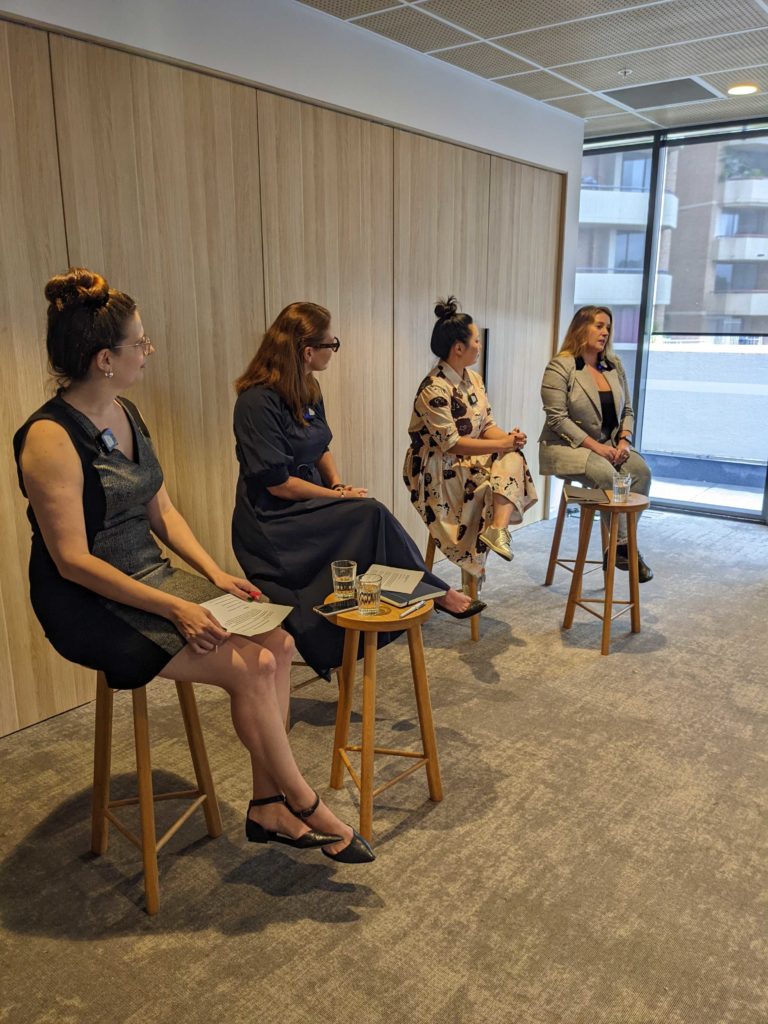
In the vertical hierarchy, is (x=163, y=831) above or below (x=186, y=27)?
below

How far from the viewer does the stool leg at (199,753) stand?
208 cm

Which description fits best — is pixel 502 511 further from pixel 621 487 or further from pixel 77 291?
pixel 77 291

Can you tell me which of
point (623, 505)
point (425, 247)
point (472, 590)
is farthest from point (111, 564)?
point (425, 247)

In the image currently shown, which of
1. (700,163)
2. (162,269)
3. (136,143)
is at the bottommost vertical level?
(162,269)

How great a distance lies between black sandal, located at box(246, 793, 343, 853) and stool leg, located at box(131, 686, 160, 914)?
236 mm

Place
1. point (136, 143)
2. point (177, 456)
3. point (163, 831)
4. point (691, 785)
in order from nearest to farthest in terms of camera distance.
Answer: point (163, 831), point (691, 785), point (136, 143), point (177, 456)

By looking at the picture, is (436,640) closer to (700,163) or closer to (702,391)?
(702,391)

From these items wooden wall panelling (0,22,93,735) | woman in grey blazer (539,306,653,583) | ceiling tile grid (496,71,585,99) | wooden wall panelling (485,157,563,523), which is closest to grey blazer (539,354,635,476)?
woman in grey blazer (539,306,653,583)

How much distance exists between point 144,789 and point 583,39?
377 centimetres

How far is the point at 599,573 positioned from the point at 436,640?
4.32ft

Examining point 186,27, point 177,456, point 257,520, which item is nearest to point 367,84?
point 186,27

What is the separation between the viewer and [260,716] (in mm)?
1934

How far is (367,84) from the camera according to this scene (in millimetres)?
3727

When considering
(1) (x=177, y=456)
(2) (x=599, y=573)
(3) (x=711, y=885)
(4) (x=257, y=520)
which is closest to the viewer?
(3) (x=711, y=885)
